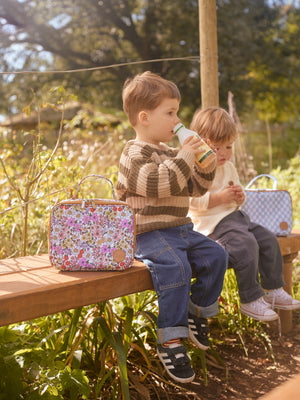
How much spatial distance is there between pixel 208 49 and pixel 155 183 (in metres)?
1.40

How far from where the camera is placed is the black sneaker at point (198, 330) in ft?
7.50

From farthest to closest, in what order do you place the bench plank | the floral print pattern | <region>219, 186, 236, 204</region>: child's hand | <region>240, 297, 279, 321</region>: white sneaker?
<region>219, 186, 236, 204</region>: child's hand < <region>240, 297, 279, 321</region>: white sneaker < the floral print pattern < the bench plank

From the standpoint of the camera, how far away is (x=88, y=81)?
50.5ft

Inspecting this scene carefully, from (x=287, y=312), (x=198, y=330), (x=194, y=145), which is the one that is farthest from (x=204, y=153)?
(x=287, y=312)

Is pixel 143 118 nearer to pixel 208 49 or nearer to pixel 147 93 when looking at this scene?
pixel 147 93

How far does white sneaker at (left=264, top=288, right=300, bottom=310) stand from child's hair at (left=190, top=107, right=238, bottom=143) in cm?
93

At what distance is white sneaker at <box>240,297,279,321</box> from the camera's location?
2.53 m

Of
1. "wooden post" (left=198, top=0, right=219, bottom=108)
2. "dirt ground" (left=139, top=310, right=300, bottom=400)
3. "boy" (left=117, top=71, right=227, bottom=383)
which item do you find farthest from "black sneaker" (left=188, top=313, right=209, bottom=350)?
"wooden post" (left=198, top=0, right=219, bottom=108)

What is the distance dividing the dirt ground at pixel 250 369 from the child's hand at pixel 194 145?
116cm

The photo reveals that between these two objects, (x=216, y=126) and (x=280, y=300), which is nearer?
(x=216, y=126)

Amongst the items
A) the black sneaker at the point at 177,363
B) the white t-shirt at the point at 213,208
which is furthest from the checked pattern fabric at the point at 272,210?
the black sneaker at the point at 177,363

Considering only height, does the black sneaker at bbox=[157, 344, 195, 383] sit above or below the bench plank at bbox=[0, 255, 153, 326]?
below

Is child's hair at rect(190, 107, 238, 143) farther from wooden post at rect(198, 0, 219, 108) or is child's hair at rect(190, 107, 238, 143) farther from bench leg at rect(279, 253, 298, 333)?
bench leg at rect(279, 253, 298, 333)

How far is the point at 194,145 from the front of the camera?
2219mm
